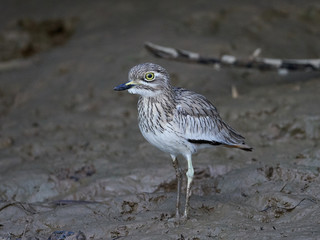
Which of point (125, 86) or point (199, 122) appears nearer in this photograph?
point (125, 86)

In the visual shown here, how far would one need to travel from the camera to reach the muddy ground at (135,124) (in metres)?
4.38

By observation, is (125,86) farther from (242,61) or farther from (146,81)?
(242,61)

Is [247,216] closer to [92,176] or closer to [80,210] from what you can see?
[80,210]

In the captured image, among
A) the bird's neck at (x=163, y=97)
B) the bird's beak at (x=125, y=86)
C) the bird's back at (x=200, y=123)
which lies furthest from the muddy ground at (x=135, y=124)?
the bird's beak at (x=125, y=86)

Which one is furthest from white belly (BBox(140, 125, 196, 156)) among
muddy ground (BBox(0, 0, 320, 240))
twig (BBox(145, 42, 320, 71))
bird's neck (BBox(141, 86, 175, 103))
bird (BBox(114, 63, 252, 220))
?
twig (BBox(145, 42, 320, 71))

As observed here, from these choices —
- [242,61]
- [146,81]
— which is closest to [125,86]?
[146,81]

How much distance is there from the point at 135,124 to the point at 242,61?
1581mm

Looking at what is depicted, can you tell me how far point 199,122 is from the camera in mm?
4488

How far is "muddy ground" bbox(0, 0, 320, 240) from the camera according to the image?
4375 millimetres

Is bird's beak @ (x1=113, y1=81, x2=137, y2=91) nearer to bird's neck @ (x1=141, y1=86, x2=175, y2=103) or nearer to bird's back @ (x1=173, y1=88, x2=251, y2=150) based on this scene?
bird's neck @ (x1=141, y1=86, x2=175, y2=103)

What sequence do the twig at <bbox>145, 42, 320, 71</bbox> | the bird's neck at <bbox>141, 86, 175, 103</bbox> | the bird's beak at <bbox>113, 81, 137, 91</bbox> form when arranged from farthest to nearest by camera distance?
the twig at <bbox>145, 42, 320, 71</bbox> → the bird's neck at <bbox>141, 86, 175, 103</bbox> → the bird's beak at <bbox>113, 81, 137, 91</bbox>

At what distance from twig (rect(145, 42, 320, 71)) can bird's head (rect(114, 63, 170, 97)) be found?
229 centimetres

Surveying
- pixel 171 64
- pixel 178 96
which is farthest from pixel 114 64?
pixel 178 96

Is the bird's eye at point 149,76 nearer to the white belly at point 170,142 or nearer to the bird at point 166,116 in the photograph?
the bird at point 166,116
